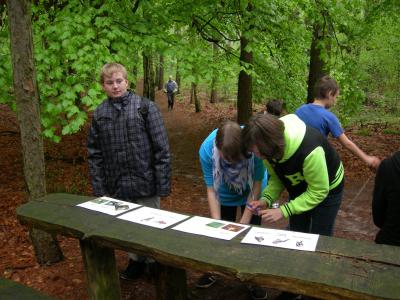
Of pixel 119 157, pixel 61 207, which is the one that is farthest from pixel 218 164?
pixel 61 207

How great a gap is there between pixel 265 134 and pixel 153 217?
1.09 meters

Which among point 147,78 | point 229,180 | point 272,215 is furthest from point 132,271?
point 147,78

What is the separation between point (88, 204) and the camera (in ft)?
10.5

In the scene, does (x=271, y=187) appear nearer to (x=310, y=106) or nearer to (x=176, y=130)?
(x=310, y=106)

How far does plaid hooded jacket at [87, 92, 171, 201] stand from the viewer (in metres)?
3.42

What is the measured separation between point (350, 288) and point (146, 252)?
1.18m

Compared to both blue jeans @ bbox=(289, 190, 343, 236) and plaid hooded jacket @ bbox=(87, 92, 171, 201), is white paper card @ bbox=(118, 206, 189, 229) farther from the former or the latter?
blue jeans @ bbox=(289, 190, 343, 236)

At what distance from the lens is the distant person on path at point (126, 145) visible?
3.40 meters

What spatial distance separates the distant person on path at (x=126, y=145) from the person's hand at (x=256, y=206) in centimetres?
84

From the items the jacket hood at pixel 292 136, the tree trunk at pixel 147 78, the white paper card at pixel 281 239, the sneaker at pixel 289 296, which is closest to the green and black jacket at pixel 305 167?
the jacket hood at pixel 292 136

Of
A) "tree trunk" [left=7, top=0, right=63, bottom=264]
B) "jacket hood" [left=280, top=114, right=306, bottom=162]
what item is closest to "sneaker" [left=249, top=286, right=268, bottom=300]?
"jacket hood" [left=280, top=114, right=306, bottom=162]

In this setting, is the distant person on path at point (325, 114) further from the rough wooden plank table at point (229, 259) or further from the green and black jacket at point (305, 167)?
the rough wooden plank table at point (229, 259)

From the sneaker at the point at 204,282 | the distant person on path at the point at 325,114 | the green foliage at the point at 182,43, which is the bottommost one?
the sneaker at the point at 204,282

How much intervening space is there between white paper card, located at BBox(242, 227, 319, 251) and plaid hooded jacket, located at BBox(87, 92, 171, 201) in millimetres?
1253
